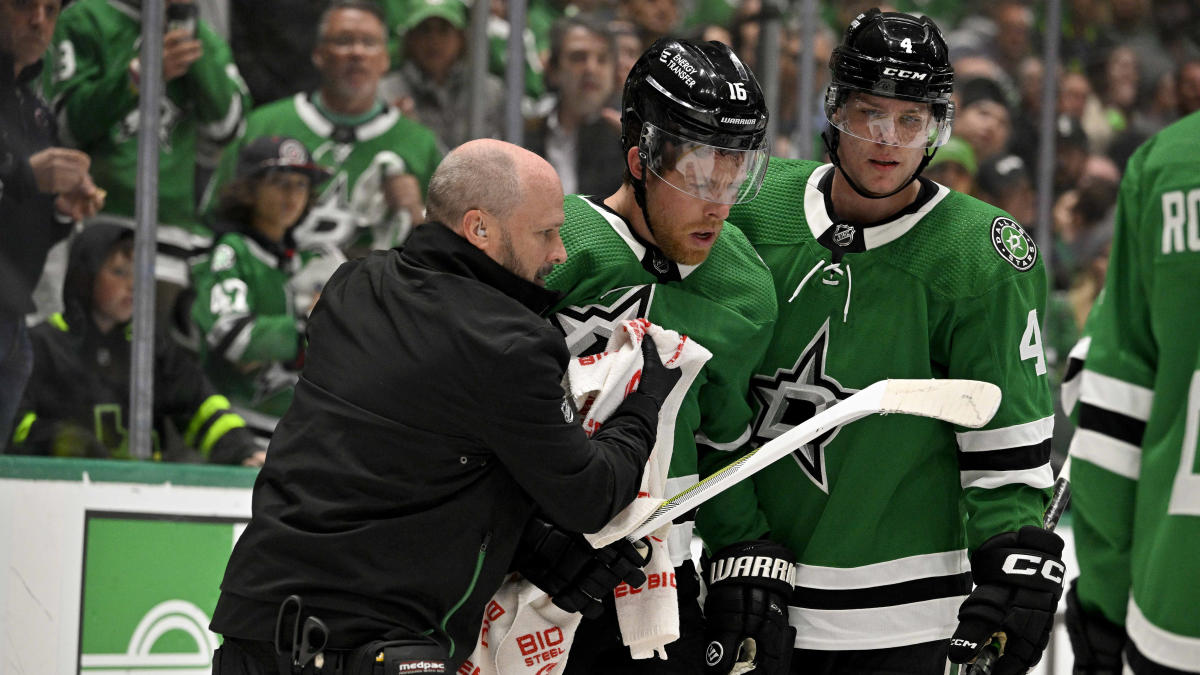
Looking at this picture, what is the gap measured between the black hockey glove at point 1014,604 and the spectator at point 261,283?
1.85 m

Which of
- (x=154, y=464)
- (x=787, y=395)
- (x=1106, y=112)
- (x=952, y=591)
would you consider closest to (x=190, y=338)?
(x=154, y=464)

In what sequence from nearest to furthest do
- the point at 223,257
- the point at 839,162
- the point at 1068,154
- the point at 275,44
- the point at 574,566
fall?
the point at 574,566 < the point at 839,162 < the point at 223,257 < the point at 275,44 < the point at 1068,154

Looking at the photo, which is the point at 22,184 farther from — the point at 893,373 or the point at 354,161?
the point at 893,373

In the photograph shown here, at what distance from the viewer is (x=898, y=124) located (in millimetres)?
2217

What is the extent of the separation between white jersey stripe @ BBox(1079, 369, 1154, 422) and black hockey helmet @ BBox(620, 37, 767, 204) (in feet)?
1.90

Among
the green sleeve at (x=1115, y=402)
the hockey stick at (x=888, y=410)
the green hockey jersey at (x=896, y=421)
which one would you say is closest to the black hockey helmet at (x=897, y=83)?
the green hockey jersey at (x=896, y=421)

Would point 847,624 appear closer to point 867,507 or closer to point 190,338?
point 867,507

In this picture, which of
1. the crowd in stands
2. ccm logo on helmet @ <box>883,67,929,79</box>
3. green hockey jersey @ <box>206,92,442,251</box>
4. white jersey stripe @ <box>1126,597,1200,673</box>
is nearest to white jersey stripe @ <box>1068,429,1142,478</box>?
white jersey stripe @ <box>1126,597,1200,673</box>

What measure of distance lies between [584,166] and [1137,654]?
2.54 m

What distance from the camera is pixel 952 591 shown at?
2.29 meters

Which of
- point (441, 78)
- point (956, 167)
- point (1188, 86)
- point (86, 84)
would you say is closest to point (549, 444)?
point (86, 84)

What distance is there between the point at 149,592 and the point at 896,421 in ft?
5.62

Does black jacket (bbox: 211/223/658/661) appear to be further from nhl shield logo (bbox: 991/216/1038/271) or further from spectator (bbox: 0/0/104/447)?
spectator (bbox: 0/0/104/447)

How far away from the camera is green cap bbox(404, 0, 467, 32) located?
384cm
